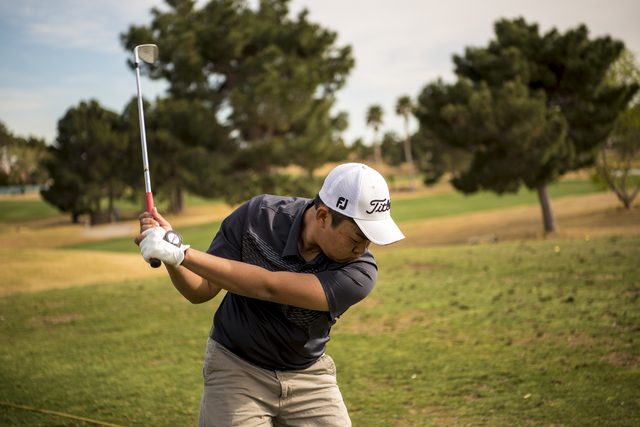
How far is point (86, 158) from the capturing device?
42500 millimetres

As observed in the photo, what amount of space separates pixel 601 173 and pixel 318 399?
23.5 metres

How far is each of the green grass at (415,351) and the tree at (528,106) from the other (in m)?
8.35

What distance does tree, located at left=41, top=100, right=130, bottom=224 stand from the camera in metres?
40.9

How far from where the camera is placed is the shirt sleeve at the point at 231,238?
270 cm

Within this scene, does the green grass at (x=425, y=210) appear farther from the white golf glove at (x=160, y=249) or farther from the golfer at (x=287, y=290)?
the white golf glove at (x=160, y=249)

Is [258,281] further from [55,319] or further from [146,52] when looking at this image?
[55,319]

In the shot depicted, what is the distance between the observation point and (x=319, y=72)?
4088cm

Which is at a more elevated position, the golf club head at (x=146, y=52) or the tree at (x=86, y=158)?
the tree at (x=86, y=158)

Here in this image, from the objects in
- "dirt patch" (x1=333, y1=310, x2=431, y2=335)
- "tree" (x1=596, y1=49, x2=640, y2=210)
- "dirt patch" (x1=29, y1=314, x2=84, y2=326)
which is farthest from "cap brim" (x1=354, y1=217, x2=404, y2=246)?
"tree" (x1=596, y1=49, x2=640, y2=210)

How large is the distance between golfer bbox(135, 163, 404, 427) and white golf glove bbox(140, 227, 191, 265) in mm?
157

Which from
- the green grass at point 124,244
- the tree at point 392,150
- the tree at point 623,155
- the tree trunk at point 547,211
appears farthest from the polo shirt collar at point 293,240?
the tree at point 392,150

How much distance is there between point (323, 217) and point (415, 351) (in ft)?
13.7

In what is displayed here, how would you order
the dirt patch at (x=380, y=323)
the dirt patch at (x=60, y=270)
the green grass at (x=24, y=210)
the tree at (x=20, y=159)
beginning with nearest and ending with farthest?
1. the dirt patch at (x=380, y=323)
2. the dirt patch at (x=60, y=270)
3. the green grass at (x=24, y=210)
4. the tree at (x=20, y=159)

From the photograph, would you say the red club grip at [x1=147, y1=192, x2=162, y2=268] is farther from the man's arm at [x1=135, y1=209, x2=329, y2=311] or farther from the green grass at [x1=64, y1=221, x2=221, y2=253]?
the green grass at [x1=64, y1=221, x2=221, y2=253]
